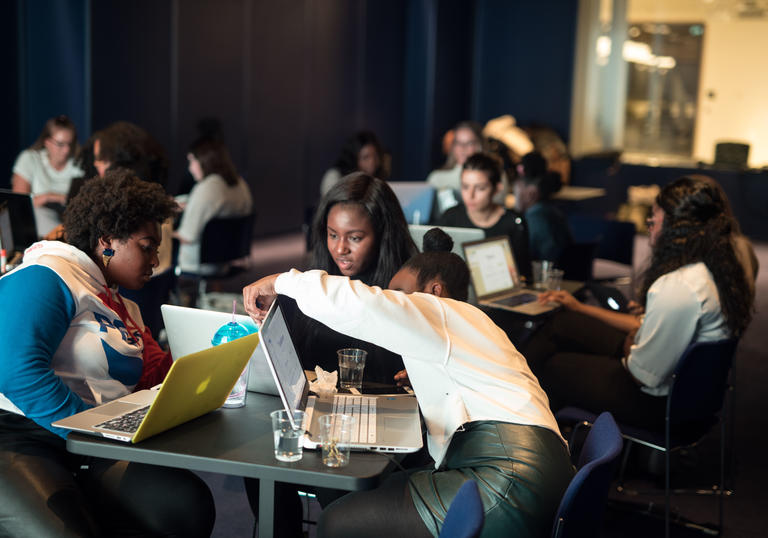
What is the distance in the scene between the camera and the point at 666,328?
3.20 metres

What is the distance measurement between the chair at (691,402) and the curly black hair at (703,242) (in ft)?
0.76

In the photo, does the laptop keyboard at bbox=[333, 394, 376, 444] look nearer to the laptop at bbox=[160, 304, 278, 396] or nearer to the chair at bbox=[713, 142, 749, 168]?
the laptop at bbox=[160, 304, 278, 396]

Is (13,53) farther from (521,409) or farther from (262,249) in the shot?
(521,409)

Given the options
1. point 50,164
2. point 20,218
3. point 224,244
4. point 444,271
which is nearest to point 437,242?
point 444,271

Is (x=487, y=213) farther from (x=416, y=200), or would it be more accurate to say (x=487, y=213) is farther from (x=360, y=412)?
(x=360, y=412)

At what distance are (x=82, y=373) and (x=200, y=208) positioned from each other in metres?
3.35

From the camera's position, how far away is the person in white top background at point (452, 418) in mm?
1950

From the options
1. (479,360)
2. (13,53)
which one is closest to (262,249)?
(13,53)

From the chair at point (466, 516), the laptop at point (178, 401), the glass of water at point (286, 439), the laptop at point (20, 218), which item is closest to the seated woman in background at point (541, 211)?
the laptop at point (20, 218)

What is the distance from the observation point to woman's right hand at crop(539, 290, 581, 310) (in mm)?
3902

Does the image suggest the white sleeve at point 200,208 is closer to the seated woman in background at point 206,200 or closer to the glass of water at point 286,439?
the seated woman in background at point 206,200

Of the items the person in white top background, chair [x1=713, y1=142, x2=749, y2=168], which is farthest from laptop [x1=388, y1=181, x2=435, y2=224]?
chair [x1=713, y1=142, x2=749, y2=168]

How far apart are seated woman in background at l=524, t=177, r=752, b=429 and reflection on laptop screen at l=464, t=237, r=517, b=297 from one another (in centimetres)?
58

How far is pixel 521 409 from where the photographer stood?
2.04 m
